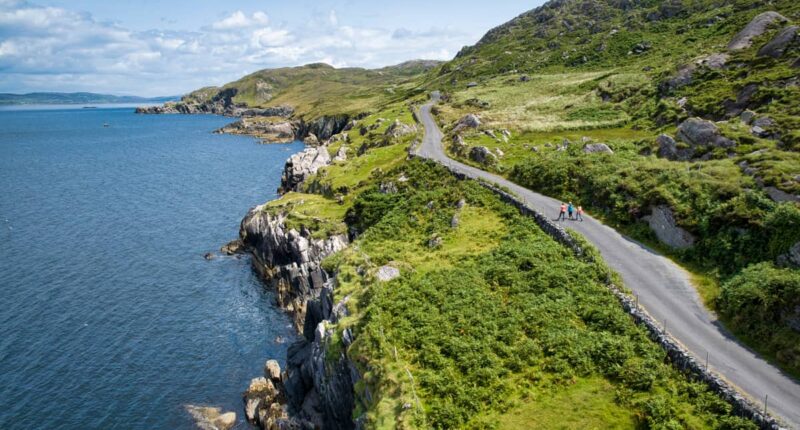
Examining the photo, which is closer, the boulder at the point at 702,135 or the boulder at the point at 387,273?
the boulder at the point at 387,273

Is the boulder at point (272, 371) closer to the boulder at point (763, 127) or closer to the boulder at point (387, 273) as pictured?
the boulder at point (387, 273)

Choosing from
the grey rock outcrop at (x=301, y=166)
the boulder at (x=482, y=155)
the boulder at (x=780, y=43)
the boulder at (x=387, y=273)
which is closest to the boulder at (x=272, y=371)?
the boulder at (x=387, y=273)

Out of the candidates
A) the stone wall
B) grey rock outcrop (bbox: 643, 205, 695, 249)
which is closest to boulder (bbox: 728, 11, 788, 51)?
grey rock outcrop (bbox: 643, 205, 695, 249)

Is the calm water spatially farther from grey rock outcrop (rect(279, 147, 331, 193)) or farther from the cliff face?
grey rock outcrop (rect(279, 147, 331, 193))

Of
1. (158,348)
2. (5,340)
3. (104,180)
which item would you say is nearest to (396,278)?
(158,348)

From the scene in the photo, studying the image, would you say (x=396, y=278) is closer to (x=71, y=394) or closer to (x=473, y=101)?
(x=71, y=394)

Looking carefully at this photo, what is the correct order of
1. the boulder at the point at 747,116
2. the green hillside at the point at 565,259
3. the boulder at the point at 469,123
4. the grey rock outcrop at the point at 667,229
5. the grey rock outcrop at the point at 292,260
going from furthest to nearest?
the boulder at the point at 469,123
the grey rock outcrop at the point at 292,260
the boulder at the point at 747,116
the grey rock outcrop at the point at 667,229
the green hillside at the point at 565,259

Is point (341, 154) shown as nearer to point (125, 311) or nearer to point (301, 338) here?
point (125, 311)
